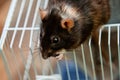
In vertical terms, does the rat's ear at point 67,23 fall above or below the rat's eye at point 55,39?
above

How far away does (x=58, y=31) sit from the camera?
2.21 ft

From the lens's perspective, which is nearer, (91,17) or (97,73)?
(91,17)

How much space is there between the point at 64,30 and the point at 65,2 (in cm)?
9

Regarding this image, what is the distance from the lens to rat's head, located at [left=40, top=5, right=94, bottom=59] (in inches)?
26.4

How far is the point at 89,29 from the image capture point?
29.6 inches

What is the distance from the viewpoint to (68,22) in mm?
660

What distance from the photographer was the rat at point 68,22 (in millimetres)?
675

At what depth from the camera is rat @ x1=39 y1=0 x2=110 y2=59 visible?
67 centimetres

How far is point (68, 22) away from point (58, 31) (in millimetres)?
33

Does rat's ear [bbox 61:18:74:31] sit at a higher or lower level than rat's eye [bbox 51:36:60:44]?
higher

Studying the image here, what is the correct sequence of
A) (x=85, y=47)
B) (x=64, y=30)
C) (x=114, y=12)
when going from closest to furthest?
(x=64, y=30), (x=85, y=47), (x=114, y=12)

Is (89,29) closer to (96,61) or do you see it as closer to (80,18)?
(80,18)

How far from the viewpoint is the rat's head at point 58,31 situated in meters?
0.67

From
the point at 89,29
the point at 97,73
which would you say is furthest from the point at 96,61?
the point at 89,29
